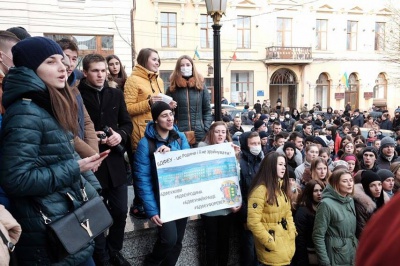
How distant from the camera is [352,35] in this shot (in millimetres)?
32438

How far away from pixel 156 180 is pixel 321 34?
1225 inches

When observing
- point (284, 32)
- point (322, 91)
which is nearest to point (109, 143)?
point (284, 32)

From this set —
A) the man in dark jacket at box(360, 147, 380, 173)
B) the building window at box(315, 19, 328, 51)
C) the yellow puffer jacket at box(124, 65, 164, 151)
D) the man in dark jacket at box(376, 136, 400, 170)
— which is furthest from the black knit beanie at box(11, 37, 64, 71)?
the building window at box(315, 19, 328, 51)

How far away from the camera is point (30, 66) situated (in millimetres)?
2303

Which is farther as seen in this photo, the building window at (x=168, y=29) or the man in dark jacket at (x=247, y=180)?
the building window at (x=168, y=29)

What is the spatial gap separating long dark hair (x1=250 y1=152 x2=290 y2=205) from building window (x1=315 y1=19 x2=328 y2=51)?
98.2ft

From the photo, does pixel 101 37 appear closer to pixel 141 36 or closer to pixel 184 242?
pixel 141 36

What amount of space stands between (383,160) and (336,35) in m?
27.6

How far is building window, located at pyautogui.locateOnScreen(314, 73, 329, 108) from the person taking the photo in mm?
32562

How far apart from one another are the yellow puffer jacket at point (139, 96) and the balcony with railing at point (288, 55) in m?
26.6

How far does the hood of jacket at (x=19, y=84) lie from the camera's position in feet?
7.20

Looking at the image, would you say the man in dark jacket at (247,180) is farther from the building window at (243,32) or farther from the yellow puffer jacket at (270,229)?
the building window at (243,32)

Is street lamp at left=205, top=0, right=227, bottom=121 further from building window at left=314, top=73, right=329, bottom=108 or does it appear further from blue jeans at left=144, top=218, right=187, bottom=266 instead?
building window at left=314, top=73, right=329, bottom=108

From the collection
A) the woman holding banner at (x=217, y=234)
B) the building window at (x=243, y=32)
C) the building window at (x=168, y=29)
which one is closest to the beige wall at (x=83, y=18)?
the building window at (x=168, y=29)
